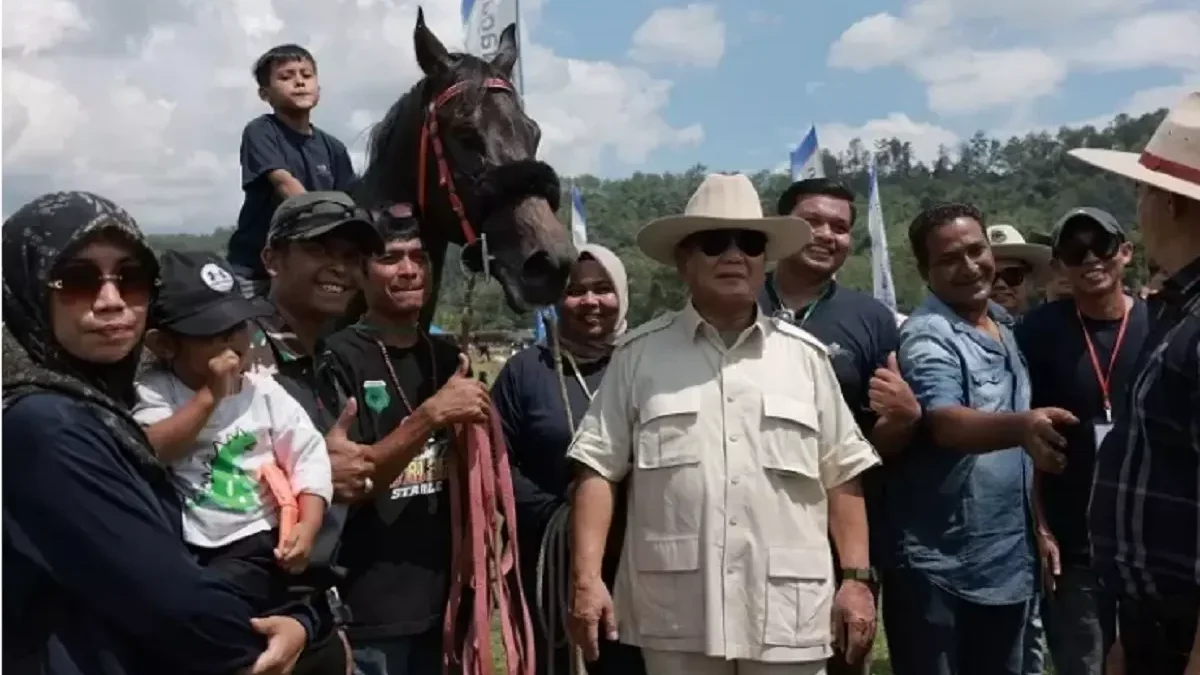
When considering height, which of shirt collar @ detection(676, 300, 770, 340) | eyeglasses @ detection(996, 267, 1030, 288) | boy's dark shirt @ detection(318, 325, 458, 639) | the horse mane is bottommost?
boy's dark shirt @ detection(318, 325, 458, 639)

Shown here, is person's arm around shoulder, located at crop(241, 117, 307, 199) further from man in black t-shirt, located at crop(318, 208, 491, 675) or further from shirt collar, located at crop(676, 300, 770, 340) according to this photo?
shirt collar, located at crop(676, 300, 770, 340)

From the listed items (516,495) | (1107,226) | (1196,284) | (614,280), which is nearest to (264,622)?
(516,495)

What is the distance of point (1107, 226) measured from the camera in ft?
Answer: 14.8

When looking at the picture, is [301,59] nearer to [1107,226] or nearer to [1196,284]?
[1107,226]

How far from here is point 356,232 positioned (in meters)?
3.25

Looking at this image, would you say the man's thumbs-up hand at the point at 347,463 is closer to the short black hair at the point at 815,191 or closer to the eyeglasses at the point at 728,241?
the eyeglasses at the point at 728,241

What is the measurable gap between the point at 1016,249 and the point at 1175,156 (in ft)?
10.7

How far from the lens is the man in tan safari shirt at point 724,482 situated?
11.1 feet

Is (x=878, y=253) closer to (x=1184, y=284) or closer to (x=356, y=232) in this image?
(x=1184, y=284)

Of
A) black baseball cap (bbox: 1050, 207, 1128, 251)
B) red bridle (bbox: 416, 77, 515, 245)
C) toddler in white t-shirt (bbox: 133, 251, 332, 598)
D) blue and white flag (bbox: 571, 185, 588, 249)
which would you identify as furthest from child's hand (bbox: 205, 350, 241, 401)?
blue and white flag (bbox: 571, 185, 588, 249)

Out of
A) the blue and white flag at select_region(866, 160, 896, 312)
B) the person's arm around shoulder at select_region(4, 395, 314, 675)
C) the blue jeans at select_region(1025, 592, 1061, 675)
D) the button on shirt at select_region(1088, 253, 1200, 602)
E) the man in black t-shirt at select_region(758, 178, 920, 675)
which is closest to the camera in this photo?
the person's arm around shoulder at select_region(4, 395, 314, 675)

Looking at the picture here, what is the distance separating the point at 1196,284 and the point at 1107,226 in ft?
6.40

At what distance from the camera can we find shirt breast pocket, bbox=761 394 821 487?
3434 mm

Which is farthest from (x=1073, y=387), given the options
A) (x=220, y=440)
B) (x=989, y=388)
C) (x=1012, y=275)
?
(x=220, y=440)
